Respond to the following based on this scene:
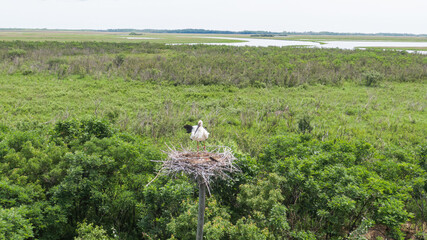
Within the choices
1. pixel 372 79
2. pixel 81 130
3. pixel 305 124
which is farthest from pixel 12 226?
pixel 372 79

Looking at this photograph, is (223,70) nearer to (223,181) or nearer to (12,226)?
(223,181)

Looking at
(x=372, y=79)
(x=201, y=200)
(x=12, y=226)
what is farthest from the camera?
(x=372, y=79)

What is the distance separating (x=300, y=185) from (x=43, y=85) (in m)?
28.9

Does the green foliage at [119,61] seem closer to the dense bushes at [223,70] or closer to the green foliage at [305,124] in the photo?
the dense bushes at [223,70]

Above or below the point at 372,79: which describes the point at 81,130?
below

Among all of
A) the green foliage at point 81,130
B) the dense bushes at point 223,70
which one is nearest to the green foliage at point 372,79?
the dense bushes at point 223,70

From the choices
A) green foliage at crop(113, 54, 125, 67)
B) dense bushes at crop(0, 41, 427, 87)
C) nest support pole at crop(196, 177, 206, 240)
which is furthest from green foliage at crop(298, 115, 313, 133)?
green foliage at crop(113, 54, 125, 67)

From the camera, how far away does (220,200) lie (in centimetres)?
975

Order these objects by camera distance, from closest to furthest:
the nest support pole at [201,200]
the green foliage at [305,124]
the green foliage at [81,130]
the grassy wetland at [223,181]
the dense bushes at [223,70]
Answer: the nest support pole at [201,200]
the grassy wetland at [223,181]
the green foliage at [81,130]
the green foliage at [305,124]
the dense bushes at [223,70]

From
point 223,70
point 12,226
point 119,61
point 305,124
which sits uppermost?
point 119,61

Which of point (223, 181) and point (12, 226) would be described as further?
point (223, 181)

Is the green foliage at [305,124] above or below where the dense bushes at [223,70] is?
below

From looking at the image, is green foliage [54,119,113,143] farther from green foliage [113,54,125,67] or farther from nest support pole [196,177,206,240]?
green foliage [113,54,125,67]

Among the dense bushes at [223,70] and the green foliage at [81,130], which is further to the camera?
the dense bushes at [223,70]
